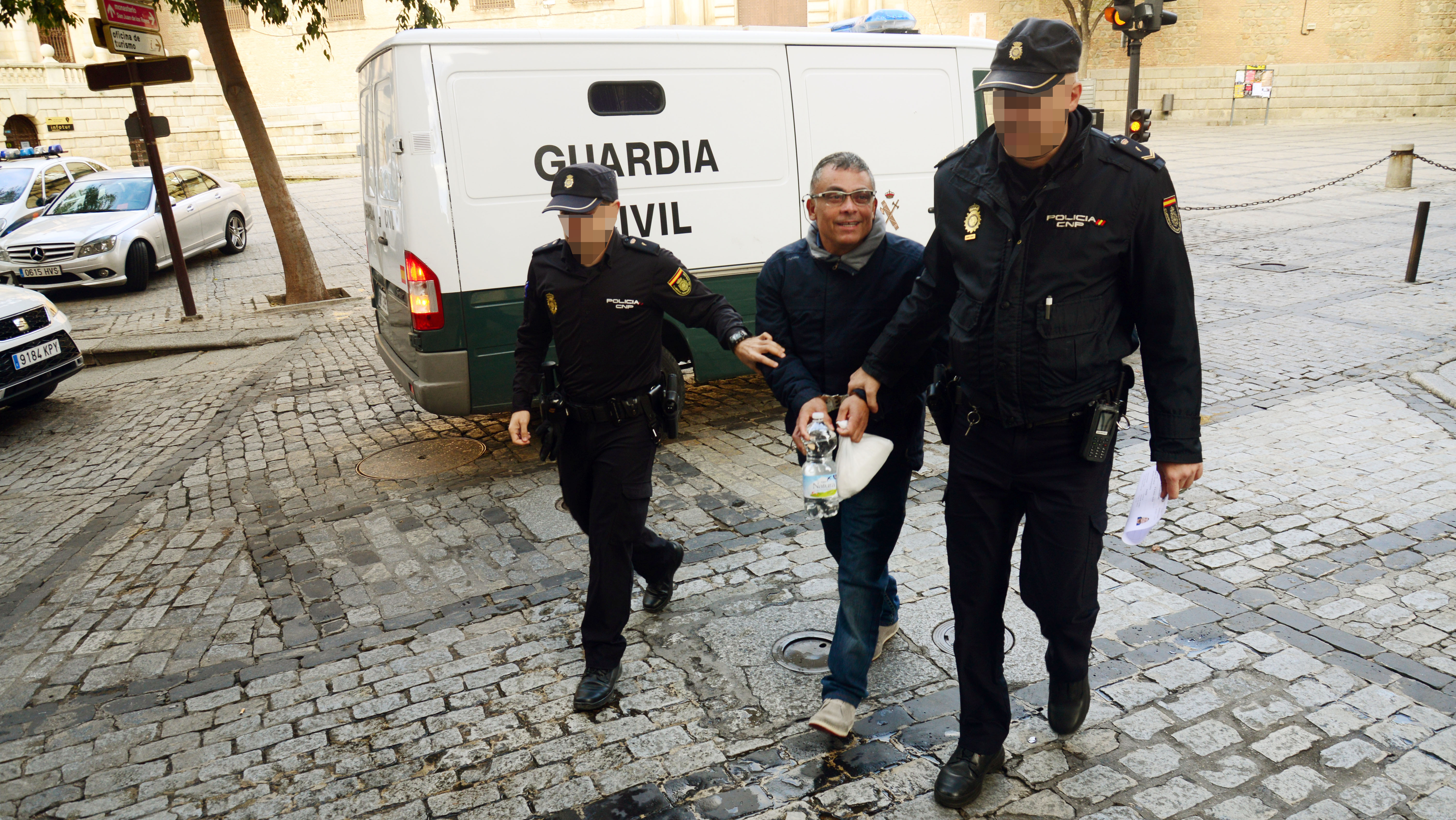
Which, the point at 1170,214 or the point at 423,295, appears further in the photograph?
the point at 423,295

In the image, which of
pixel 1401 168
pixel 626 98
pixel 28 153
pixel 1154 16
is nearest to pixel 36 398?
pixel 626 98

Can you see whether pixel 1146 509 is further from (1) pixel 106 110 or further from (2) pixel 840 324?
(1) pixel 106 110

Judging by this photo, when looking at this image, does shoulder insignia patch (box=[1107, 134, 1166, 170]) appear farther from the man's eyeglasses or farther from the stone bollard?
the stone bollard

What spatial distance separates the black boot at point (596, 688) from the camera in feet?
11.3

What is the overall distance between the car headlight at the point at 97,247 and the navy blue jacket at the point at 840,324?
13.0 m

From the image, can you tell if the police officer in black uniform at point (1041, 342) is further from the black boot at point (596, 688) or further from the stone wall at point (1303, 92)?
the stone wall at point (1303, 92)

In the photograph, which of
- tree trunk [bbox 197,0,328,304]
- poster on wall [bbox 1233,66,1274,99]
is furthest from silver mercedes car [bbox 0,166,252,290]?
poster on wall [bbox 1233,66,1274,99]

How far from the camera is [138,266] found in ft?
44.2

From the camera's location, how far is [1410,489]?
5.03 meters

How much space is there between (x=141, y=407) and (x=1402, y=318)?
11.0m

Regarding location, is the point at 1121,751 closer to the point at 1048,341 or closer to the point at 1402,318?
the point at 1048,341

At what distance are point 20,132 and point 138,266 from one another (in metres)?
29.2

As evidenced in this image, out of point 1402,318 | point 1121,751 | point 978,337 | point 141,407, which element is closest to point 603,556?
point 978,337

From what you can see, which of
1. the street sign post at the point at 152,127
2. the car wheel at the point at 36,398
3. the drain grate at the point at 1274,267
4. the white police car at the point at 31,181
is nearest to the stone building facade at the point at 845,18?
the white police car at the point at 31,181
